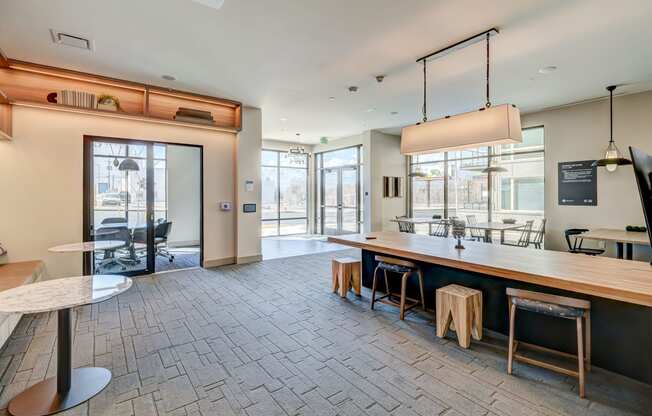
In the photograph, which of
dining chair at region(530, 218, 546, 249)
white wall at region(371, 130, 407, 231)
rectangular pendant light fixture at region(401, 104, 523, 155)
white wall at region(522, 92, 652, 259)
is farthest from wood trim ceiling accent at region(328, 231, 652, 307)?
white wall at region(371, 130, 407, 231)

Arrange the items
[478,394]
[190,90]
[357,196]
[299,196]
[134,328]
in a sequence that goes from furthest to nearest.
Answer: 1. [299,196]
2. [357,196]
3. [190,90]
4. [134,328]
5. [478,394]

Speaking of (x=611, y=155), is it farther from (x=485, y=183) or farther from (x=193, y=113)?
(x=193, y=113)

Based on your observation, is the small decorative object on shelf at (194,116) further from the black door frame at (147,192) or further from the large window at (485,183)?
the large window at (485,183)

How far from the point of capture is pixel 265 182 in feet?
33.3

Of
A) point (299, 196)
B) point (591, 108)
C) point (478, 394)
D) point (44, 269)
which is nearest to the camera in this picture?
point (478, 394)

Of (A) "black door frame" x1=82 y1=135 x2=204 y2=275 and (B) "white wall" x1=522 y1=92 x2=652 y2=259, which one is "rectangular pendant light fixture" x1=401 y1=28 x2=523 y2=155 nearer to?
(B) "white wall" x1=522 y1=92 x2=652 y2=259

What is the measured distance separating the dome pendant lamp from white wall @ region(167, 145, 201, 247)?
27.3ft

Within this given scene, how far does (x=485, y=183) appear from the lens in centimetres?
781

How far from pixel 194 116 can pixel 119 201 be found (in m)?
1.98

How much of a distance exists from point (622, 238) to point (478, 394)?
405 centimetres

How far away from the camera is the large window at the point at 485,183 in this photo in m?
6.91

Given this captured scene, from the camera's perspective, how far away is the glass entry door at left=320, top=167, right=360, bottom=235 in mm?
9766

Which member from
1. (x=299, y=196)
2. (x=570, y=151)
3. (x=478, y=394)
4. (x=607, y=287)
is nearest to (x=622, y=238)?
(x=570, y=151)

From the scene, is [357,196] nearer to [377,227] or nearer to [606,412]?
[377,227]
